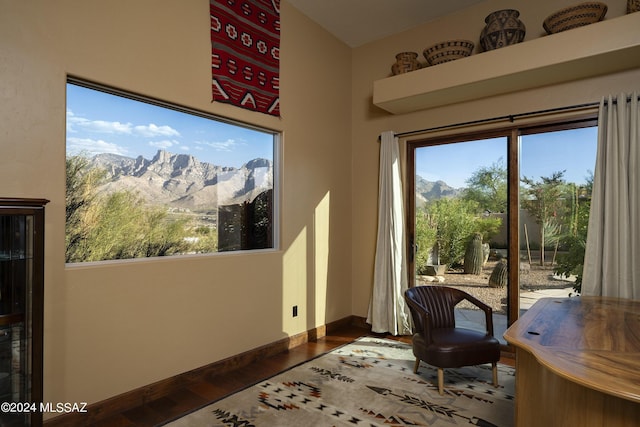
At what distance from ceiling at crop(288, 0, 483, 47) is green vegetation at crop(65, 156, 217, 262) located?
260 cm

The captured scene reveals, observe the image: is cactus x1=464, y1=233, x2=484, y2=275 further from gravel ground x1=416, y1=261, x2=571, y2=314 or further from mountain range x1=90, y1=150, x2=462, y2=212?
mountain range x1=90, y1=150, x2=462, y2=212

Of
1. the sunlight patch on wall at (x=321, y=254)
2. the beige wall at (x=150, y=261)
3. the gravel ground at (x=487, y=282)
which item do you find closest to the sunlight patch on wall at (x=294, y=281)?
the beige wall at (x=150, y=261)

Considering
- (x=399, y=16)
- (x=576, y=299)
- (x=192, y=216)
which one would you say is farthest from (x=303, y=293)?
(x=399, y=16)

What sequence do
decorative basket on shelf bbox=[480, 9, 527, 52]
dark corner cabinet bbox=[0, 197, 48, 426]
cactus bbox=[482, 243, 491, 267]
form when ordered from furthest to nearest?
cactus bbox=[482, 243, 491, 267]
decorative basket on shelf bbox=[480, 9, 527, 52]
dark corner cabinet bbox=[0, 197, 48, 426]

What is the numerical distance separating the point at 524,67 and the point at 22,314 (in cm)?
385

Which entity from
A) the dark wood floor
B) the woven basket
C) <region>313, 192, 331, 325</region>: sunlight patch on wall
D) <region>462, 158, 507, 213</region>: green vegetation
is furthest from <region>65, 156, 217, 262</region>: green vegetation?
the woven basket

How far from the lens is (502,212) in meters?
3.75

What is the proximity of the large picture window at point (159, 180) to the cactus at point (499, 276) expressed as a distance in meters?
2.29

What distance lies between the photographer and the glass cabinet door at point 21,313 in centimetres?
182

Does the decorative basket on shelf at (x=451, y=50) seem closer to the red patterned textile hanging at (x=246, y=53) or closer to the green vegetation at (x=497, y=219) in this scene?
the green vegetation at (x=497, y=219)

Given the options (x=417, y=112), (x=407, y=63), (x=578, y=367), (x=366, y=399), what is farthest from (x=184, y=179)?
(x=578, y=367)

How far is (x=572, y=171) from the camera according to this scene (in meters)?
3.39

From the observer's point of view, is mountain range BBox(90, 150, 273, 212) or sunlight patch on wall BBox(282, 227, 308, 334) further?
sunlight patch on wall BBox(282, 227, 308, 334)

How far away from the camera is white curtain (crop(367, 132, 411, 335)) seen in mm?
4148
